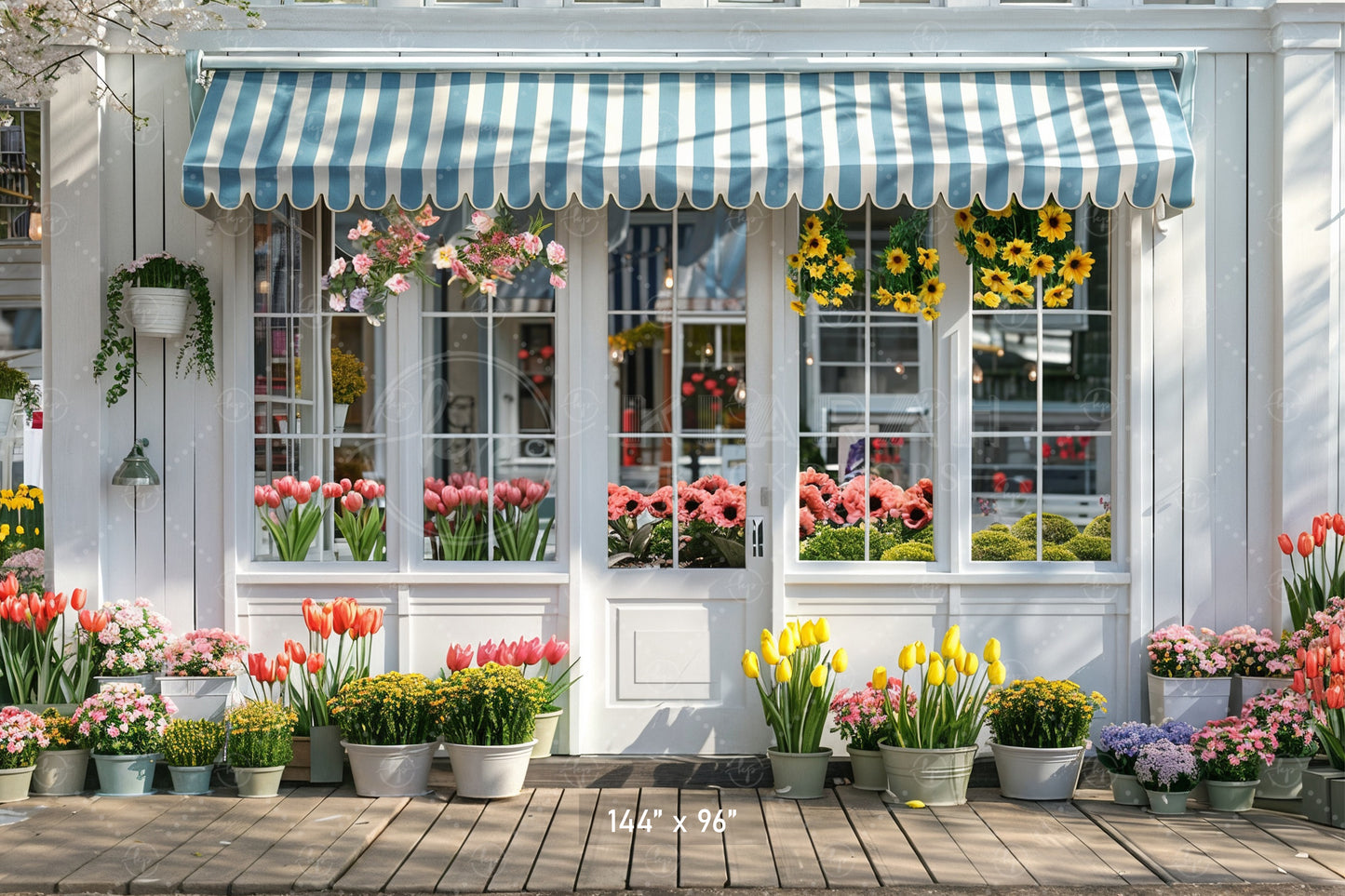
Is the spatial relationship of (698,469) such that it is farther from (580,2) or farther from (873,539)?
(580,2)

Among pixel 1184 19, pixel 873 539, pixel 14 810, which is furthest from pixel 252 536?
pixel 1184 19

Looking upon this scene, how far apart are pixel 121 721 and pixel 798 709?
284cm

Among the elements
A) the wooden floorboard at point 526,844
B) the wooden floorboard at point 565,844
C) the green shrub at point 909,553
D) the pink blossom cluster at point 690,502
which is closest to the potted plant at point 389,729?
the wooden floorboard at point 526,844

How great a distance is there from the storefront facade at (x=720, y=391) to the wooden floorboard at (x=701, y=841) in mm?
508

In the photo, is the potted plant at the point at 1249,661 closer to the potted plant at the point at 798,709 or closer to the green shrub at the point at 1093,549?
the green shrub at the point at 1093,549

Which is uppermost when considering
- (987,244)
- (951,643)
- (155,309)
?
(987,244)

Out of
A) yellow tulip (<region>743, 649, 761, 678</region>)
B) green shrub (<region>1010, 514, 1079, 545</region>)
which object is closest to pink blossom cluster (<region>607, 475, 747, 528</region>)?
yellow tulip (<region>743, 649, 761, 678</region>)

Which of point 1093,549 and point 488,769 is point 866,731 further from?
point 488,769

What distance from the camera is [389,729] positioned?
516 centimetres

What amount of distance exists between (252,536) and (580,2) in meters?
2.92

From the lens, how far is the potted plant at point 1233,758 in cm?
496

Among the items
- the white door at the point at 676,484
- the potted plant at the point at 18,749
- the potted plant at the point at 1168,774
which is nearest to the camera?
the potted plant at the point at 1168,774

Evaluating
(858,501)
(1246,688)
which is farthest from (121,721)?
(1246,688)

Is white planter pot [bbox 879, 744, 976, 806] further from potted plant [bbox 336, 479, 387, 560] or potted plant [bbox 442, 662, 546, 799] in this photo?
potted plant [bbox 336, 479, 387, 560]
